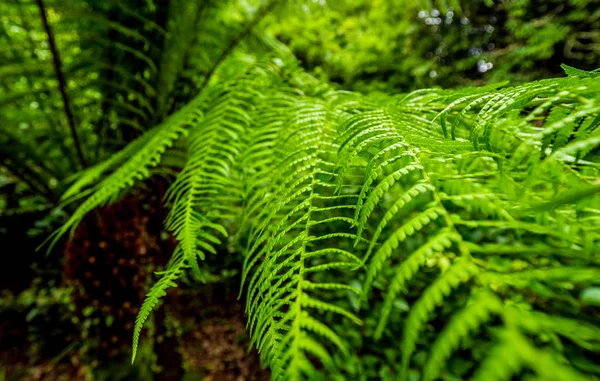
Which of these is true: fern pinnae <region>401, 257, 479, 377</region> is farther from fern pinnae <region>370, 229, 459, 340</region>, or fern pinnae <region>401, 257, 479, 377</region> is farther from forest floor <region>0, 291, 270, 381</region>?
forest floor <region>0, 291, 270, 381</region>

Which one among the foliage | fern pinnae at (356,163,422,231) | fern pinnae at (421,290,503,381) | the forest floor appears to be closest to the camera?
fern pinnae at (421,290,503,381)

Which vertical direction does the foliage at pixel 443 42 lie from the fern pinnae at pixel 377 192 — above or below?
above

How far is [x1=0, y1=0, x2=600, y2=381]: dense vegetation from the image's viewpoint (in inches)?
10.5

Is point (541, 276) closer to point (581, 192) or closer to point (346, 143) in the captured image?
point (581, 192)

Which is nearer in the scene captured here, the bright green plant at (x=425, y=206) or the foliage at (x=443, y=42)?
the bright green plant at (x=425, y=206)

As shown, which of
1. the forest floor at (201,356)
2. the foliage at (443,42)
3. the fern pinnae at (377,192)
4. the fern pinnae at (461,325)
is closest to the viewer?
the fern pinnae at (461,325)

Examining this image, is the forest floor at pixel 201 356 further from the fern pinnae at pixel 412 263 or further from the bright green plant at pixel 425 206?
the fern pinnae at pixel 412 263

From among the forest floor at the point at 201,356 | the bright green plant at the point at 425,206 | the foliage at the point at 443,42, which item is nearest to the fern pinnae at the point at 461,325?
the bright green plant at the point at 425,206

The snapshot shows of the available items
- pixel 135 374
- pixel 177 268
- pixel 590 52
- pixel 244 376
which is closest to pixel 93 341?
pixel 135 374

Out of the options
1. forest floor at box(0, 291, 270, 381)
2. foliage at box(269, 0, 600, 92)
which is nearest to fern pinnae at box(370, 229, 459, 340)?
forest floor at box(0, 291, 270, 381)

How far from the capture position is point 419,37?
A: 11.0 feet

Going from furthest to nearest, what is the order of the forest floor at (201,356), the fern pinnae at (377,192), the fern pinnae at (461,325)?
1. the forest floor at (201,356)
2. the fern pinnae at (377,192)
3. the fern pinnae at (461,325)

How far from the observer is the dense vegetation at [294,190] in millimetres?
268

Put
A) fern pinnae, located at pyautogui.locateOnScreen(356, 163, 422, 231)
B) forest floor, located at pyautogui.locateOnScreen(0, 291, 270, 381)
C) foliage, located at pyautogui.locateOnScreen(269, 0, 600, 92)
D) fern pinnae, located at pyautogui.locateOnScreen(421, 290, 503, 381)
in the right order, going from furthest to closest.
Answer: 1. foliage, located at pyautogui.locateOnScreen(269, 0, 600, 92)
2. forest floor, located at pyautogui.locateOnScreen(0, 291, 270, 381)
3. fern pinnae, located at pyautogui.locateOnScreen(356, 163, 422, 231)
4. fern pinnae, located at pyautogui.locateOnScreen(421, 290, 503, 381)
